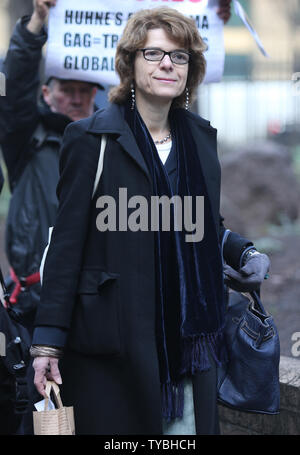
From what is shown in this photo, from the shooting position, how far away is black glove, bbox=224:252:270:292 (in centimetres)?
258

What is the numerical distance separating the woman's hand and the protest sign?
1.80 metres

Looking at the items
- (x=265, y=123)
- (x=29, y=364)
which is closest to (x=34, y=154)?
(x=29, y=364)

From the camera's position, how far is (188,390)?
2.56 metres

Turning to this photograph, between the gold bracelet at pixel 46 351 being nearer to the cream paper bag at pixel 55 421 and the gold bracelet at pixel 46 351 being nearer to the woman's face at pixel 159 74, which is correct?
the cream paper bag at pixel 55 421

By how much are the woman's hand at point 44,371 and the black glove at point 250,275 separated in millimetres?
772

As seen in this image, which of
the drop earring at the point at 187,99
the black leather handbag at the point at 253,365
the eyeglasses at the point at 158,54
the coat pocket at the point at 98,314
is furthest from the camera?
the drop earring at the point at 187,99

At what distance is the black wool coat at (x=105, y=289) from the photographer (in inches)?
94.7

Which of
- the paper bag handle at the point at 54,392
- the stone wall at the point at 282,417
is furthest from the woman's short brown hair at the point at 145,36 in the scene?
the stone wall at the point at 282,417

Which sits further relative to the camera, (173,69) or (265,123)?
(265,123)

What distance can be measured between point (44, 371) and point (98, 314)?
0.28 metres

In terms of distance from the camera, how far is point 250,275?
2594 mm
